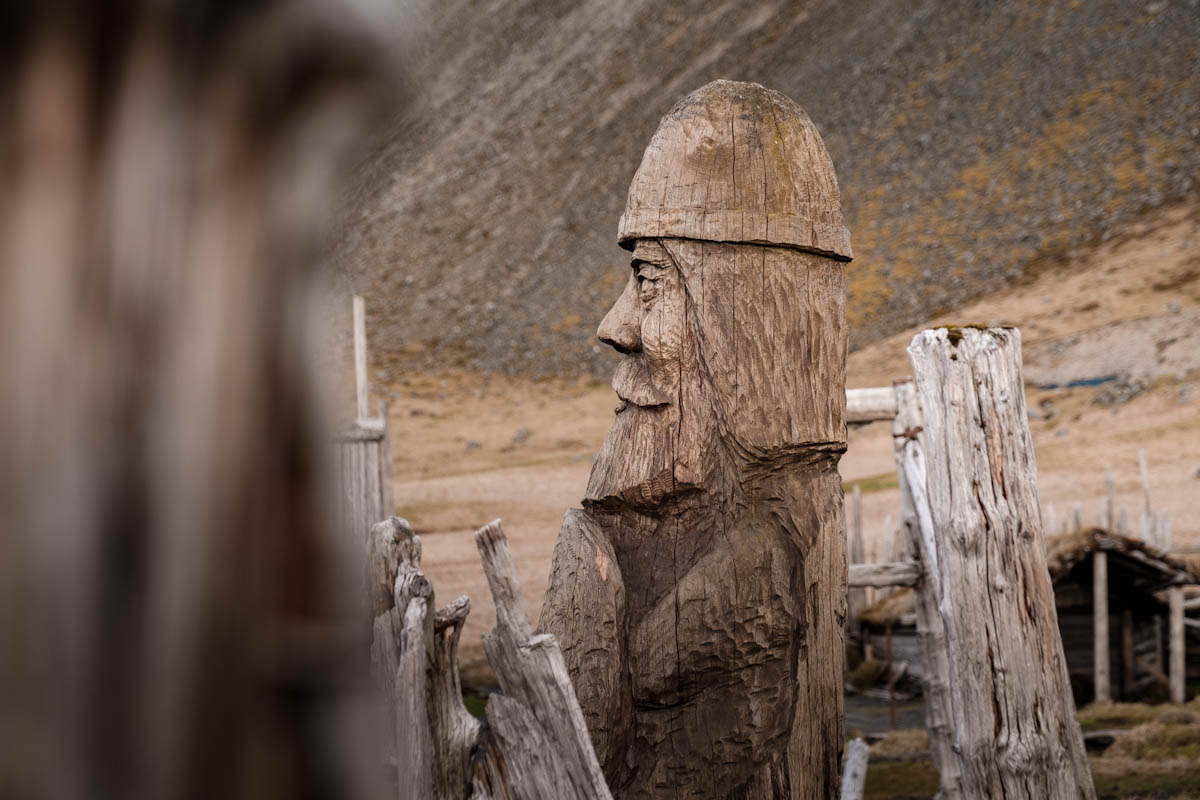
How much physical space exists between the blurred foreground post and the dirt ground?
902 centimetres

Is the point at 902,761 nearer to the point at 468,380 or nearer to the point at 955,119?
the point at 468,380

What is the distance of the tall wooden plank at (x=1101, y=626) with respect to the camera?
7469 mm

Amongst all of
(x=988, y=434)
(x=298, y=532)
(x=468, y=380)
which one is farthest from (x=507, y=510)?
(x=298, y=532)

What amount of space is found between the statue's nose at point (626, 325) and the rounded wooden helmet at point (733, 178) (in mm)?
164

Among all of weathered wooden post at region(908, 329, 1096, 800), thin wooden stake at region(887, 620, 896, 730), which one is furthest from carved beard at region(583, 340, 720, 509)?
thin wooden stake at region(887, 620, 896, 730)

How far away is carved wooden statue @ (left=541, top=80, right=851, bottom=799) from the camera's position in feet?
8.82

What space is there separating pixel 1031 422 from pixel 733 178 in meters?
15.4

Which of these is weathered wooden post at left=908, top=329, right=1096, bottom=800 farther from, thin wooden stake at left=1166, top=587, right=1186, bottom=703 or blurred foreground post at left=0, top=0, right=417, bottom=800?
thin wooden stake at left=1166, top=587, right=1186, bottom=703

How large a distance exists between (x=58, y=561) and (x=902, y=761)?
6.66 m

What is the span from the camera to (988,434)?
305 centimetres

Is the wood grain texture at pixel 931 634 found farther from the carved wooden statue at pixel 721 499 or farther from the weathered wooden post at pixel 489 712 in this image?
the weathered wooden post at pixel 489 712

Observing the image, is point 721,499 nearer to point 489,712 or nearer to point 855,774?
point 489,712

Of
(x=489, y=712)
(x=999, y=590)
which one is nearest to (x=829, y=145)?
(x=999, y=590)

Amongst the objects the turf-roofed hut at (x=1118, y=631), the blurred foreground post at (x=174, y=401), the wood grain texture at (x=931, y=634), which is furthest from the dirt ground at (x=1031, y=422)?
the blurred foreground post at (x=174, y=401)
